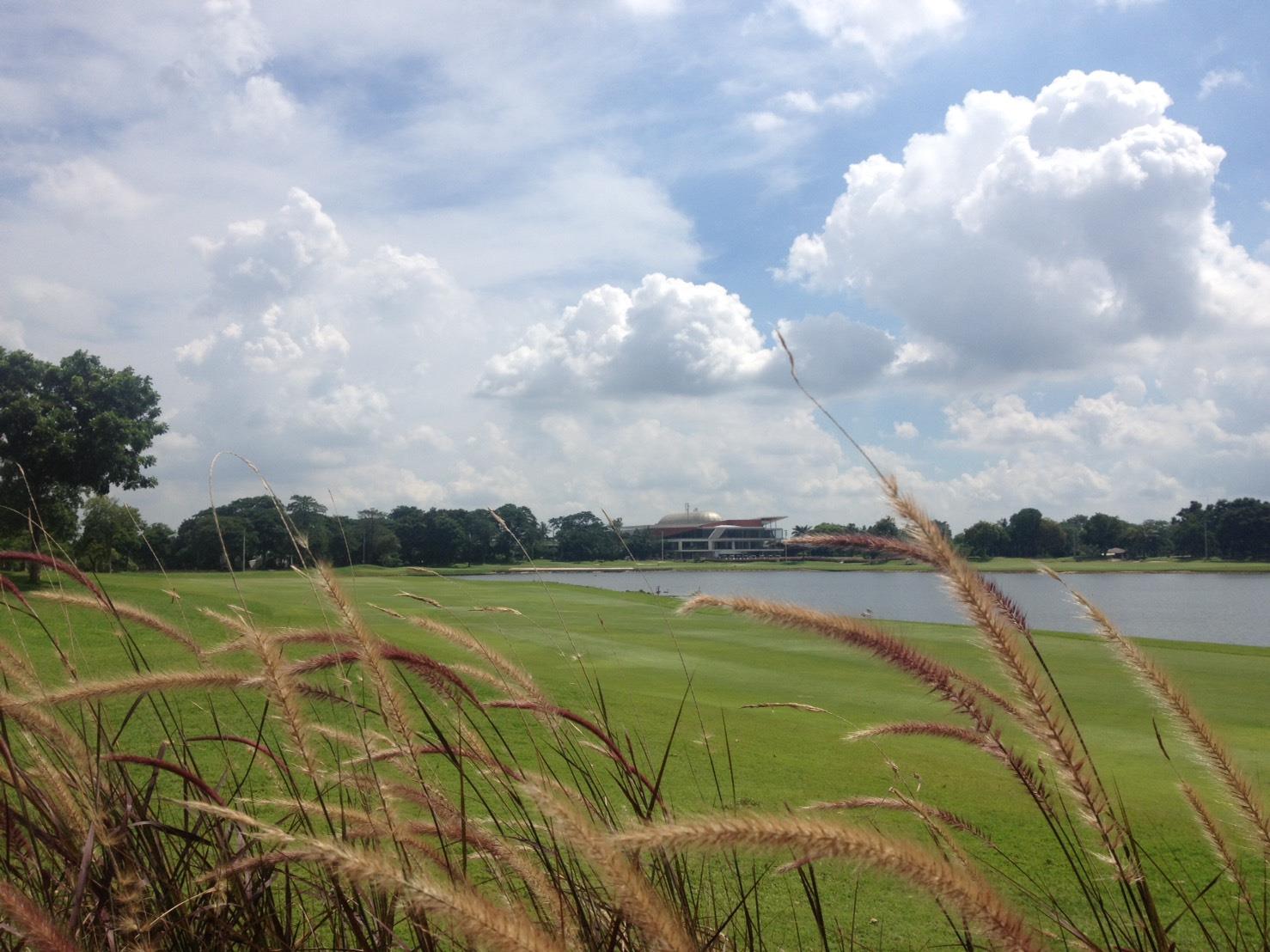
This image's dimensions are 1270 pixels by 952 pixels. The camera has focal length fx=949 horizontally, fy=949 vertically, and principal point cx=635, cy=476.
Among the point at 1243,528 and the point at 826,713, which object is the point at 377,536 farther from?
the point at 1243,528

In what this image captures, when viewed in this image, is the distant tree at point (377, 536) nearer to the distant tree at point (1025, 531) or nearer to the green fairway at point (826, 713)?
the green fairway at point (826, 713)

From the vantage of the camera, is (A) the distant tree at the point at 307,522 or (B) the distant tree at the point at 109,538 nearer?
(A) the distant tree at the point at 307,522

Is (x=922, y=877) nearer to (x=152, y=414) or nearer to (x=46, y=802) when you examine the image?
(x=46, y=802)

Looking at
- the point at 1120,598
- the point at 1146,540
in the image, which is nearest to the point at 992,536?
the point at 1146,540

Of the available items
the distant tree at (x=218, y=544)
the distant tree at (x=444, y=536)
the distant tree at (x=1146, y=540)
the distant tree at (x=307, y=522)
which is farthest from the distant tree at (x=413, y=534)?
the distant tree at (x=1146, y=540)

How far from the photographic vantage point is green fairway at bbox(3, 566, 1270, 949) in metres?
4.75

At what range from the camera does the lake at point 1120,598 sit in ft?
109

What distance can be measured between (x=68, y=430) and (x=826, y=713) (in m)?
24.4

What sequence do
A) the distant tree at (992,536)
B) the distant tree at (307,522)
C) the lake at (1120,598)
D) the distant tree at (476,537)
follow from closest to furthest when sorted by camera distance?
the distant tree at (307,522), the lake at (1120,598), the distant tree at (476,537), the distant tree at (992,536)

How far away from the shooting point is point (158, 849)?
1.97 meters

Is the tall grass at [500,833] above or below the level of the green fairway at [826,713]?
above

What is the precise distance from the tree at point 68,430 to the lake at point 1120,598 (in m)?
12.1

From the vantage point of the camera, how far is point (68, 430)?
24.0 m

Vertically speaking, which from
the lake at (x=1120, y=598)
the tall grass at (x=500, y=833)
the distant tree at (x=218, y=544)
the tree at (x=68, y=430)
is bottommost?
the lake at (x=1120, y=598)
